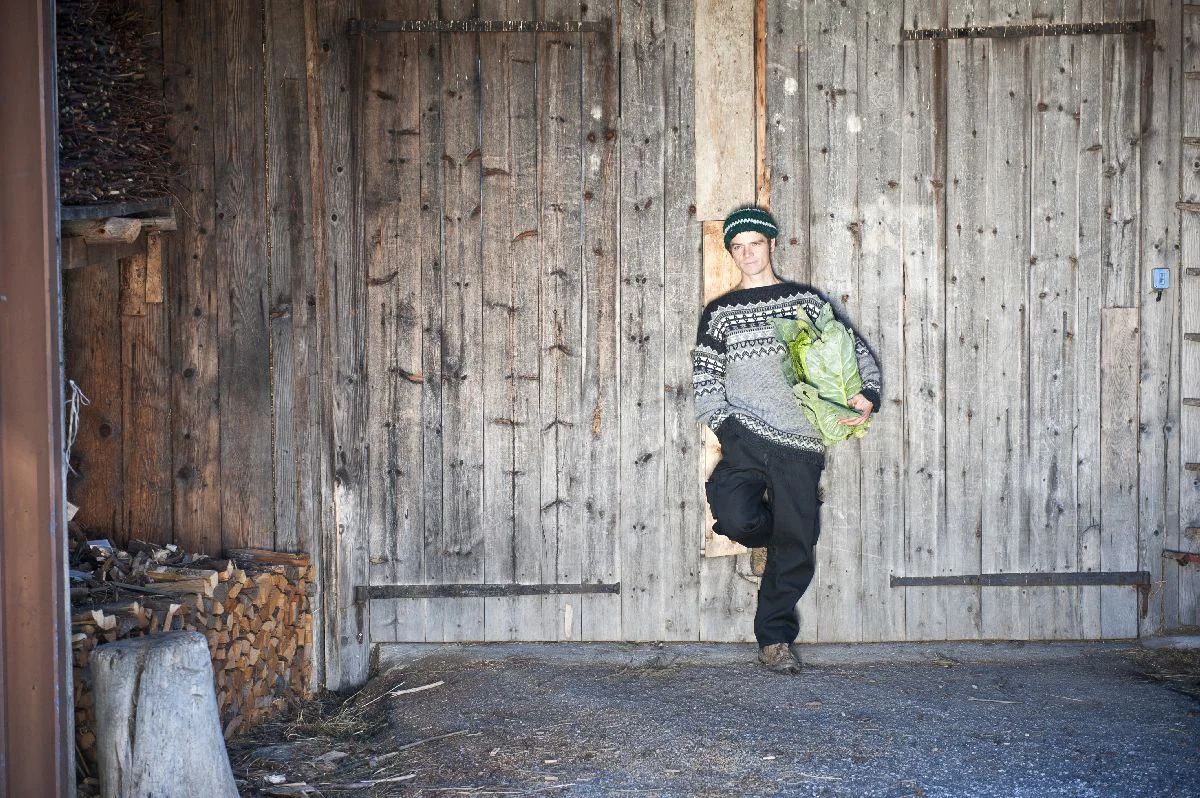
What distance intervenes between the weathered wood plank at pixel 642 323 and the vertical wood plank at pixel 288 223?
4.50ft

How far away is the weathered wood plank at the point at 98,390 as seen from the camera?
4.86 metres

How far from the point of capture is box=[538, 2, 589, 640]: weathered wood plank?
512 cm

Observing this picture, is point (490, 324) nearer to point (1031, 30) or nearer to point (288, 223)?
point (288, 223)

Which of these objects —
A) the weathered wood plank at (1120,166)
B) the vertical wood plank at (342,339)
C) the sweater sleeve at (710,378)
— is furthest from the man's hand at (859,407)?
the vertical wood plank at (342,339)

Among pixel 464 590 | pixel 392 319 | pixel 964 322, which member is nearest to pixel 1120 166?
pixel 964 322

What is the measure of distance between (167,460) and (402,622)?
1.24m

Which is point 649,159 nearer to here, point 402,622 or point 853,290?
point 853,290

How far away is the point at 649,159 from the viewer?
5.16 meters

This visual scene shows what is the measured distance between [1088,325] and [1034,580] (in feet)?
3.83

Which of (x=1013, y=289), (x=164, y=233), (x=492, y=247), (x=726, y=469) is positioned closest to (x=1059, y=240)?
(x=1013, y=289)

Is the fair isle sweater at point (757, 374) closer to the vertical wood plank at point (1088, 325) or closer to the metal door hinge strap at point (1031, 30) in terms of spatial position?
the vertical wood plank at point (1088, 325)

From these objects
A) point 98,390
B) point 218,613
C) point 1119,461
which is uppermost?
point 98,390

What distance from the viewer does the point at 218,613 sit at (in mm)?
4293

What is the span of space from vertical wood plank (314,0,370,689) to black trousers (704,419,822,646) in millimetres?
1587
